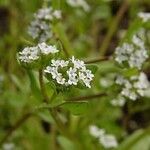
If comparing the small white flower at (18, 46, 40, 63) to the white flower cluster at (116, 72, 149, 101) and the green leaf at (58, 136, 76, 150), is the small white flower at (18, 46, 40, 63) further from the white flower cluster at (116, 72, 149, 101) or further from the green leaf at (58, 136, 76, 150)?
the green leaf at (58, 136, 76, 150)

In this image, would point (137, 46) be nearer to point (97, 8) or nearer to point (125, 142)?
point (125, 142)

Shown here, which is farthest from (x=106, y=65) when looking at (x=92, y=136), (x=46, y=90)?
(x=46, y=90)

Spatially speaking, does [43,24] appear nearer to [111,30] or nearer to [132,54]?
[132,54]

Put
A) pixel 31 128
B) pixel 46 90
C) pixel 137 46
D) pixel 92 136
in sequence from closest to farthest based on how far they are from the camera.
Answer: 1. pixel 46 90
2. pixel 137 46
3. pixel 92 136
4. pixel 31 128

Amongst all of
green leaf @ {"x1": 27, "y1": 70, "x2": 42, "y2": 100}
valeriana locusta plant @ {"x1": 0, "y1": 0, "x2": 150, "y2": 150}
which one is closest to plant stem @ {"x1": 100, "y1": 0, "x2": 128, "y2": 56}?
valeriana locusta plant @ {"x1": 0, "y1": 0, "x2": 150, "y2": 150}

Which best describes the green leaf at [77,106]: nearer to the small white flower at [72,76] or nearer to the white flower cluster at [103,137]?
Result: the small white flower at [72,76]

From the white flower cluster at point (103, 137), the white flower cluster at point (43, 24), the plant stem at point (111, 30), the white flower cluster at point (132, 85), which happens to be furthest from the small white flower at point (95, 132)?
the plant stem at point (111, 30)

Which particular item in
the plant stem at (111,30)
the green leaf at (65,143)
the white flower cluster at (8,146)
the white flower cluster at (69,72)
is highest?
the plant stem at (111,30)
